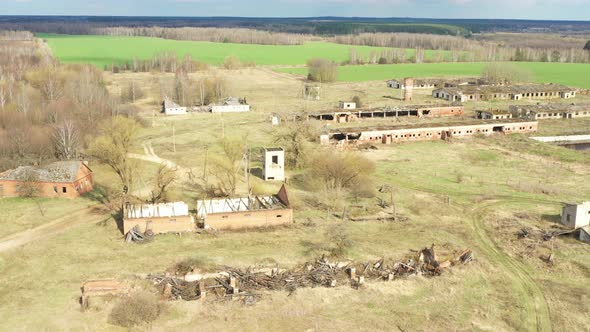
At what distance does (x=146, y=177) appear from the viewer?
41250 millimetres

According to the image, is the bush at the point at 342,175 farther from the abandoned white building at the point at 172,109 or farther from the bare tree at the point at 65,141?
the abandoned white building at the point at 172,109

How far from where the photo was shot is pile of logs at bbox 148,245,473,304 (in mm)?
23906

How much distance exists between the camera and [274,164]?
1624 inches

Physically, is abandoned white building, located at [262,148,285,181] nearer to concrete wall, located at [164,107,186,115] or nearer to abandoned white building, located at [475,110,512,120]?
concrete wall, located at [164,107,186,115]

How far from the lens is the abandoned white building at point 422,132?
179 feet

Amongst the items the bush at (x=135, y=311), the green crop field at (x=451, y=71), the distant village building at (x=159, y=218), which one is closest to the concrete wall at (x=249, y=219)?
the distant village building at (x=159, y=218)

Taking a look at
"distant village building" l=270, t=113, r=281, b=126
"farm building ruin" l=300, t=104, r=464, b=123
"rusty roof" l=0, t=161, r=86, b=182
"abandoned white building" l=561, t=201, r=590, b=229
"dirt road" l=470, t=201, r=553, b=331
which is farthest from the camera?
"farm building ruin" l=300, t=104, r=464, b=123

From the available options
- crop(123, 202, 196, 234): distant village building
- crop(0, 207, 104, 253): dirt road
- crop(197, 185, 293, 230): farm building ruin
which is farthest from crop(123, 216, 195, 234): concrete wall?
crop(0, 207, 104, 253): dirt road

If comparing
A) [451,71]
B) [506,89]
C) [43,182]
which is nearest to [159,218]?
[43,182]

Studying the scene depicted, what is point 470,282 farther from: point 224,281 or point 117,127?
point 117,127

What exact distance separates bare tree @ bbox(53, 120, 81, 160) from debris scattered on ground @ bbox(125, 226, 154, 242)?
17.4m

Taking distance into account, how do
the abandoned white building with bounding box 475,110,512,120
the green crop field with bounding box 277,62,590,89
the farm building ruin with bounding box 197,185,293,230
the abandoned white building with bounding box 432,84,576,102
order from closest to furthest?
1. the farm building ruin with bounding box 197,185,293,230
2. the abandoned white building with bounding box 475,110,512,120
3. the abandoned white building with bounding box 432,84,576,102
4. the green crop field with bounding box 277,62,590,89

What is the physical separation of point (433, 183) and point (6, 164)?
104ft

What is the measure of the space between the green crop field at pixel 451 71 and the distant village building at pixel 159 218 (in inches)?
3156
